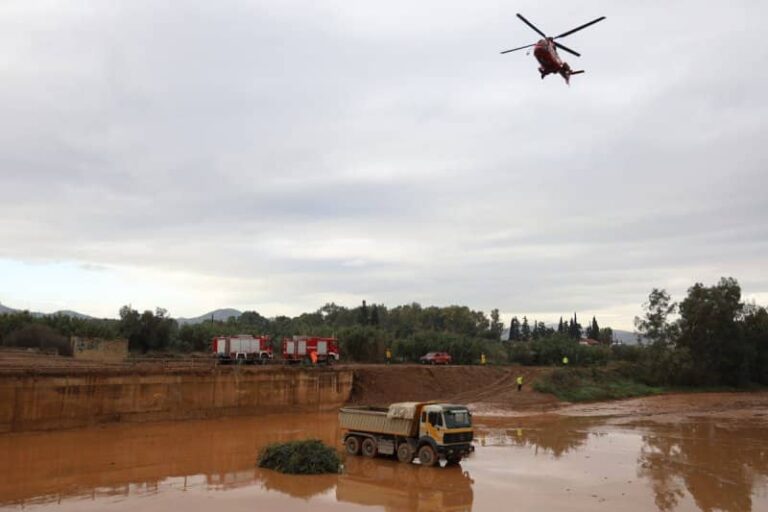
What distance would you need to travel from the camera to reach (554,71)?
23516 mm

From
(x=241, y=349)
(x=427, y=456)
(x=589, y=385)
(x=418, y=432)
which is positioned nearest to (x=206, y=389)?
(x=241, y=349)

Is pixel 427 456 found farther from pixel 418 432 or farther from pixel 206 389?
pixel 206 389

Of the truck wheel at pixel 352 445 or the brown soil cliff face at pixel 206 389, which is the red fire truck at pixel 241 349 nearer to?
the brown soil cliff face at pixel 206 389

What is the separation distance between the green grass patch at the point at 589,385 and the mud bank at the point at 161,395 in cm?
1969

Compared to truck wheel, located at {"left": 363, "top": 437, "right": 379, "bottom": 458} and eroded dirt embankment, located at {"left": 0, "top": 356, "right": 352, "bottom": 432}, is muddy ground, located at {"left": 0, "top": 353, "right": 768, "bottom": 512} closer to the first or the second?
eroded dirt embankment, located at {"left": 0, "top": 356, "right": 352, "bottom": 432}

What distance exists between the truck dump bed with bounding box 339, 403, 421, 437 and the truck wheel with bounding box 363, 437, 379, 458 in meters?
0.43

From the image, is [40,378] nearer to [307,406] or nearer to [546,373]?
[307,406]

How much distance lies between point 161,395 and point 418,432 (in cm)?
1980

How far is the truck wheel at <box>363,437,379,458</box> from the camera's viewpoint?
26.3 meters

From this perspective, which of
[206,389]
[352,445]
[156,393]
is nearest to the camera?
[352,445]

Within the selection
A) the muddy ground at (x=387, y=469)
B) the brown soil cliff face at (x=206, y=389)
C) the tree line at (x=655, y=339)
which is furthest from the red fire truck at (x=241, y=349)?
the tree line at (x=655, y=339)

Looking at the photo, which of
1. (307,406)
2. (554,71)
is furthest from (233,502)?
(307,406)

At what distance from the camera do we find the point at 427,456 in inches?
968

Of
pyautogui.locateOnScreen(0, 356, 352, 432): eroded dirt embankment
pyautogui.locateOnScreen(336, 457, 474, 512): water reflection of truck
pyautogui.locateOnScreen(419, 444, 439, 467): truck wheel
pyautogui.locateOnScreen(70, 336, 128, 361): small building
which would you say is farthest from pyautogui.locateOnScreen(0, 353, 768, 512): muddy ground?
pyautogui.locateOnScreen(70, 336, 128, 361): small building
